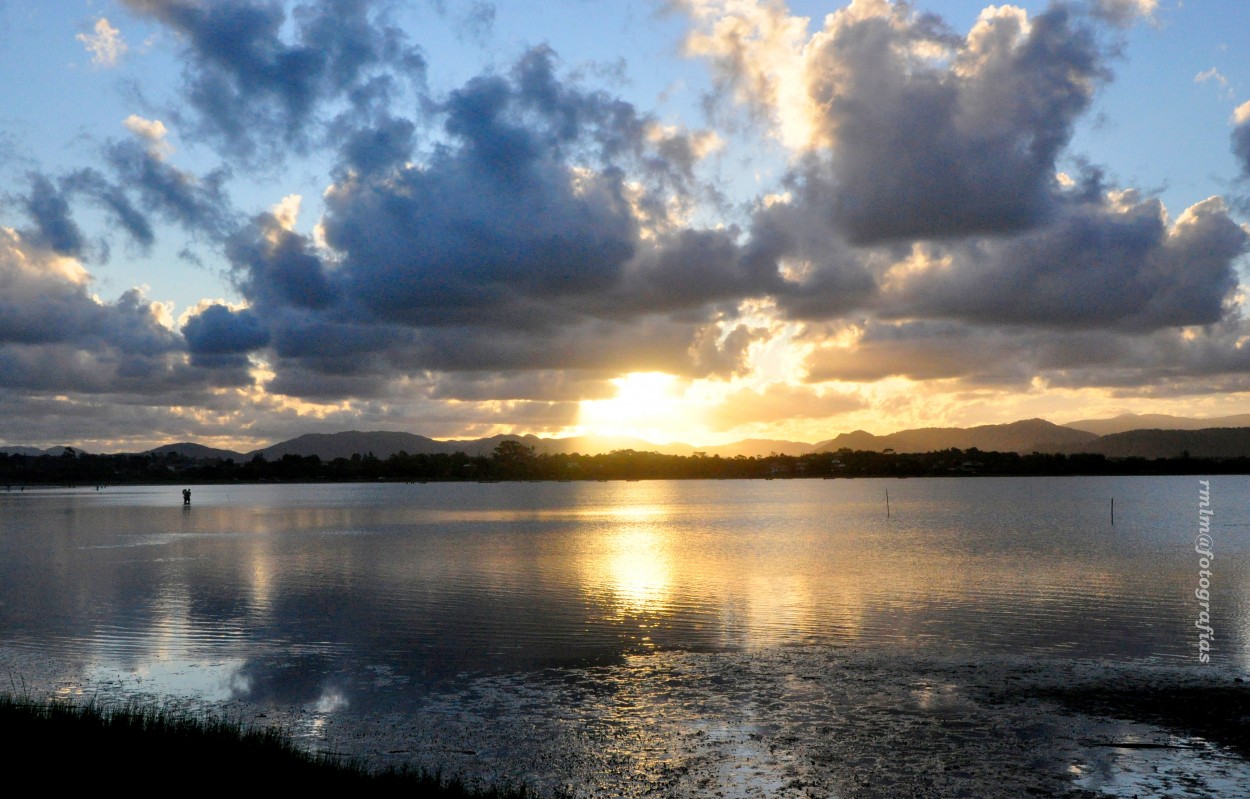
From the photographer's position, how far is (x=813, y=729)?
69.3 feet

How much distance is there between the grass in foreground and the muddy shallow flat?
2.23 meters

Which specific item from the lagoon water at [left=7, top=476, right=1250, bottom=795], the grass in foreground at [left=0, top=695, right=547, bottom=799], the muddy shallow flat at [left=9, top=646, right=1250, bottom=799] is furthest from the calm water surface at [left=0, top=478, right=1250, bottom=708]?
the grass in foreground at [left=0, top=695, right=547, bottom=799]

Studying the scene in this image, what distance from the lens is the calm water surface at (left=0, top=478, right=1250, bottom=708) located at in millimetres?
29656

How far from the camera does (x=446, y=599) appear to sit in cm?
4306

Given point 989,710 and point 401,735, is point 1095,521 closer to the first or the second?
point 989,710

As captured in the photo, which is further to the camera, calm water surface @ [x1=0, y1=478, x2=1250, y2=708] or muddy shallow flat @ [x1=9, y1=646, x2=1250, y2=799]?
calm water surface @ [x1=0, y1=478, x2=1250, y2=708]

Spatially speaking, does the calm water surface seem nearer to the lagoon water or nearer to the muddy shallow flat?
the lagoon water

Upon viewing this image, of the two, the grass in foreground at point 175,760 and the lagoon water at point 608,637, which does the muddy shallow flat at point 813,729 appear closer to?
the lagoon water at point 608,637

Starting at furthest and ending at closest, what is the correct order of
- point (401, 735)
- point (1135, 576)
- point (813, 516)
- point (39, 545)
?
point (813, 516) → point (39, 545) → point (1135, 576) → point (401, 735)

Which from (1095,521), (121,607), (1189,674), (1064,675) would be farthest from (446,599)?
(1095,521)

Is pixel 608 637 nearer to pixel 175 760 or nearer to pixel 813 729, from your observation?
pixel 813 729

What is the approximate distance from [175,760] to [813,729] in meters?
12.9

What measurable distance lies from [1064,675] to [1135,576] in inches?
1088

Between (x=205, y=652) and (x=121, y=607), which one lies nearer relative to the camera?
(x=205, y=652)
